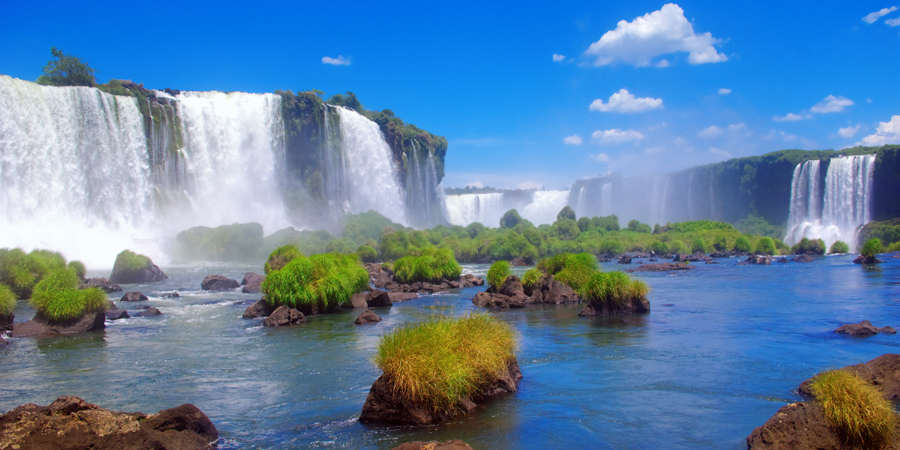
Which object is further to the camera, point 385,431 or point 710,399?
point 710,399

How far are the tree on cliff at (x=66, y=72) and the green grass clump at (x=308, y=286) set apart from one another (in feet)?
219

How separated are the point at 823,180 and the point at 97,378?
Result: 320 ft

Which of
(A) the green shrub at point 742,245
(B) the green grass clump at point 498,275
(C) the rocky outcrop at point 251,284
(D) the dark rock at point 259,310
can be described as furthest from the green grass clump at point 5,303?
(A) the green shrub at point 742,245

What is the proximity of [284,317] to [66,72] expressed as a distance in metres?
72.6

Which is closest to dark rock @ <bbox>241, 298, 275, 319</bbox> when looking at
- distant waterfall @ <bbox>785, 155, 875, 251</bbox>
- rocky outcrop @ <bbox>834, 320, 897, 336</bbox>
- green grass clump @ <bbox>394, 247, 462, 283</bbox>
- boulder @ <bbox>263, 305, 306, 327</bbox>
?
boulder @ <bbox>263, 305, 306, 327</bbox>

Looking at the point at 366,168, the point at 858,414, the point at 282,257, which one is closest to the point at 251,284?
the point at 282,257

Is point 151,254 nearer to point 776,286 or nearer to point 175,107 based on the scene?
point 175,107

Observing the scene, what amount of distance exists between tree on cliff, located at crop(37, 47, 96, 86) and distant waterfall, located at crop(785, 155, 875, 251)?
103 m

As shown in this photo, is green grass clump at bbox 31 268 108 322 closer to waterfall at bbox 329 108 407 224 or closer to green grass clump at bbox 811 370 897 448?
green grass clump at bbox 811 370 897 448

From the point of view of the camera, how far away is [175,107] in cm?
7131

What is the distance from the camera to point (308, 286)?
78.1 ft

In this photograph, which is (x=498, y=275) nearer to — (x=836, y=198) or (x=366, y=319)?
(x=366, y=319)

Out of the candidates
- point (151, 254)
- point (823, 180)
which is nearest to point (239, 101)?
point (151, 254)

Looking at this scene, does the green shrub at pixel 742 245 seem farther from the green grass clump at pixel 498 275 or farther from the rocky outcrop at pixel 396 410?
the rocky outcrop at pixel 396 410
